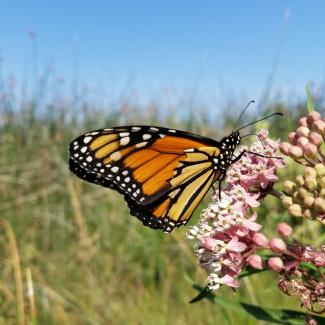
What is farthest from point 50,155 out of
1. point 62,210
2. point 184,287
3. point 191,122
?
point 184,287

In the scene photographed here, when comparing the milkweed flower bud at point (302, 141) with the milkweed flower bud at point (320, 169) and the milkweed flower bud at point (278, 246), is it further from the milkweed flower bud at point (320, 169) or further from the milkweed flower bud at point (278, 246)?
the milkweed flower bud at point (278, 246)

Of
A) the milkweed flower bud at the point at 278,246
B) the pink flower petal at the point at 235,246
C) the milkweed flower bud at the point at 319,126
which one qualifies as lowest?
the pink flower petal at the point at 235,246

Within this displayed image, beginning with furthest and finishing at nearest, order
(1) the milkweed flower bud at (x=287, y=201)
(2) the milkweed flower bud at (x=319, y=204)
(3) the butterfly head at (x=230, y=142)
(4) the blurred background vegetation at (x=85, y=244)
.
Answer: (4) the blurred background vegetation at (x=85, y=244)
(3) the butterfly head at (x=230, y=142)
(1) the milkweed flower bud at (x=287, y=201)
(2) the milkweed flower bud at (x=319, y=204)

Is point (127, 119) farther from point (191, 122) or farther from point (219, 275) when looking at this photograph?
point (219, 275)

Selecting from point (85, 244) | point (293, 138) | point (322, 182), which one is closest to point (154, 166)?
point (293, 138)

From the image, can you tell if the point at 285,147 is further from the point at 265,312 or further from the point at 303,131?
the point at 265,312

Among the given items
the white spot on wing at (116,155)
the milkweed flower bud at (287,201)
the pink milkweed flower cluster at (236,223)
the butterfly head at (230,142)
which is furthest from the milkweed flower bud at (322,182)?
the white spot on wing at (116,155)
